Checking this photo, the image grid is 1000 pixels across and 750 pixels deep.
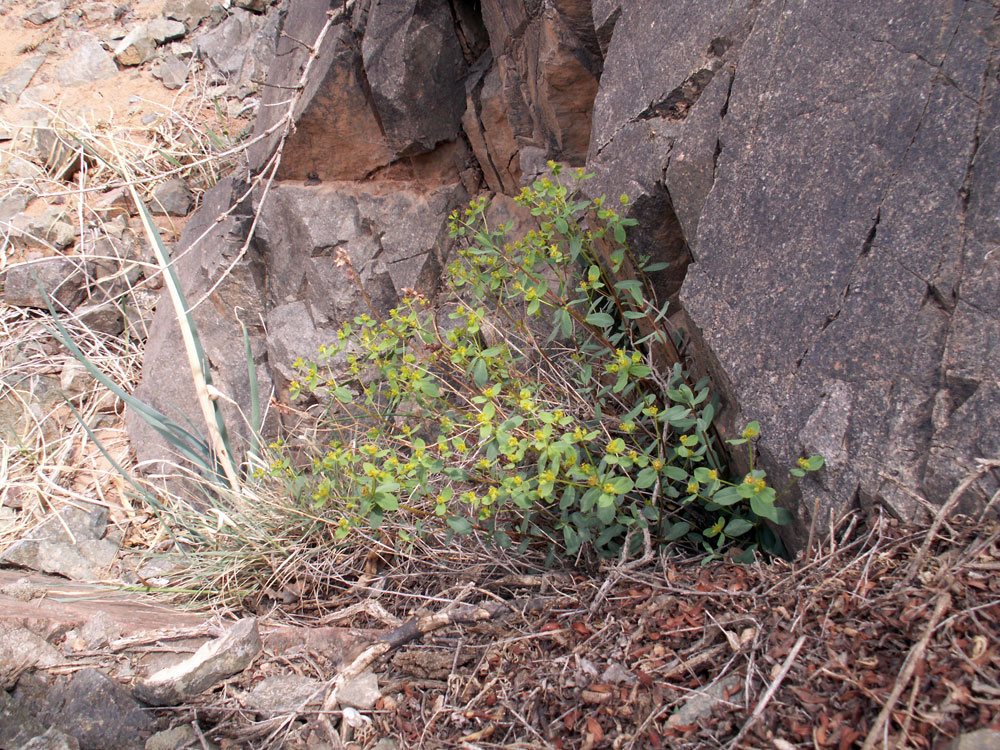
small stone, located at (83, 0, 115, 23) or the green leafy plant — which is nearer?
the green leafy plant

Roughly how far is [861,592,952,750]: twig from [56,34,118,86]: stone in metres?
6.62

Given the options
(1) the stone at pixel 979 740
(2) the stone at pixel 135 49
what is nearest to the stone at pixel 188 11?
(2) the stone at pixel 135 49

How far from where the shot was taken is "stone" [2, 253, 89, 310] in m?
4.67

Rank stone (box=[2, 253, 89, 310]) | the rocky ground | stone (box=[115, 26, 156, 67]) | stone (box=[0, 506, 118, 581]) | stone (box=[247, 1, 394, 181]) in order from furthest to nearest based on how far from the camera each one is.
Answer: stone (box=[115, 26, 156, 67])
stone (box=[2, 253, 89, 310])
stone (box=[247, 1, 394, 181])
stone (box=[0, 506, 118, 581])
the rocky ground

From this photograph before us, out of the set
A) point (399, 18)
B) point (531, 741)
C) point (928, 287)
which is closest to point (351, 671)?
point (531, 741)

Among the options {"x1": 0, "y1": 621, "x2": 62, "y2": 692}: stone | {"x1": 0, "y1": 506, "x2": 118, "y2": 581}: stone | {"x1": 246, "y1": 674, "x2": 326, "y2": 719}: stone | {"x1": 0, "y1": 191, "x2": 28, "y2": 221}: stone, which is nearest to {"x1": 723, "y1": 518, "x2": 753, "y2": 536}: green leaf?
{"x1": 246, "y1": 674, "x2": 326, "y2": 719}: stone

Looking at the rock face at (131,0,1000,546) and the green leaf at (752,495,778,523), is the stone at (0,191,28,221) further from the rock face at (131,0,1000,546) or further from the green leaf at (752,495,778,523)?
the green leaf at (752,495,778,523)

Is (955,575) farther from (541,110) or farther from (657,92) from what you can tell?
(541,110)

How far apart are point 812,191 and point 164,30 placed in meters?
6.00

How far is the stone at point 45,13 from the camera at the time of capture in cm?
628

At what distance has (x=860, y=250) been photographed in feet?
6.21

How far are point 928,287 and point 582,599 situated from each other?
1.16 m

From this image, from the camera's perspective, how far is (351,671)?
1.96 meters

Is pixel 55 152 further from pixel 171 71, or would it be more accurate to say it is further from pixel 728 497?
pixel 728 497
